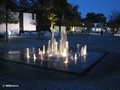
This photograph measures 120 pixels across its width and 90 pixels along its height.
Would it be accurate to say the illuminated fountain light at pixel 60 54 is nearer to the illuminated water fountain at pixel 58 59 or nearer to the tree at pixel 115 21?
the illuminated water fountain at pixel 58 59

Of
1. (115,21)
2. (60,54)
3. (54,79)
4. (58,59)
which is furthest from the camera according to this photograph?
(115,21)

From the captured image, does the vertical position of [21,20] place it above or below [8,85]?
above

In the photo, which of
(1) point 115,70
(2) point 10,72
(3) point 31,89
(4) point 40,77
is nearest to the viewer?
(3) point 31,89

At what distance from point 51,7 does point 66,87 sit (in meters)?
28.9

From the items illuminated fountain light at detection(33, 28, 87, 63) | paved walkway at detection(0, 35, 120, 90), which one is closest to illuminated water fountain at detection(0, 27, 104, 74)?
illuminated fountain light at detection(33, 28, 87, 63)

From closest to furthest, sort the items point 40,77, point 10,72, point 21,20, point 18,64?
point 40,77 → point 10,72 → point 18,64 → point 21,20

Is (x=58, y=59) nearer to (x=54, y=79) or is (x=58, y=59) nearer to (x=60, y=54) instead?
(x=60, y=54)

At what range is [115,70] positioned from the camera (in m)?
6.91

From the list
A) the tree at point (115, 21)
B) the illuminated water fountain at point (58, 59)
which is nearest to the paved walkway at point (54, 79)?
the illuminated water fountain at point (58, 59)

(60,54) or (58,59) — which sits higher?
(60,54)

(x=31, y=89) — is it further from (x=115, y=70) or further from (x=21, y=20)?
(x=21, y=20)

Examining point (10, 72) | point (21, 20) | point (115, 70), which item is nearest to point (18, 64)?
point (10, 72)

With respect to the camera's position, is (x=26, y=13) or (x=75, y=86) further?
(x=26, y=13)

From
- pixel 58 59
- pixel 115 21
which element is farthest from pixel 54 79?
pixel 115 21
